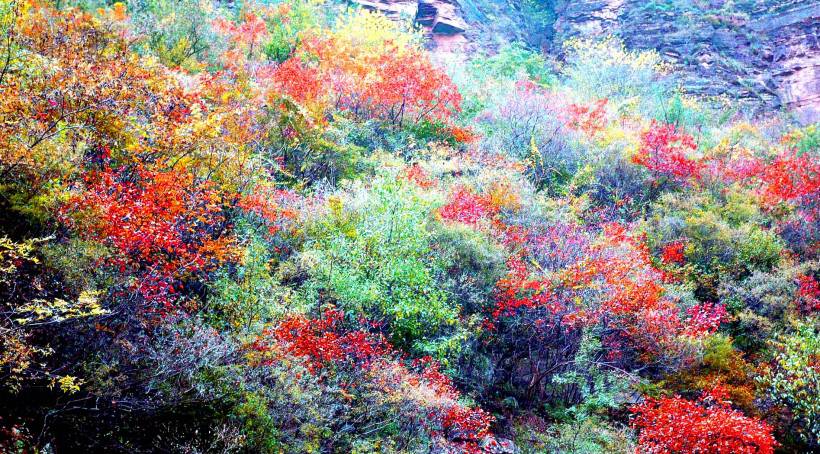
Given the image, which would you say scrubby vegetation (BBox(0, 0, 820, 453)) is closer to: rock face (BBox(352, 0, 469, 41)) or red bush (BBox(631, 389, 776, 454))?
red bush (BBox(631, 389, 776, 454))

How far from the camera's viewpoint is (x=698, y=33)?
4231cm

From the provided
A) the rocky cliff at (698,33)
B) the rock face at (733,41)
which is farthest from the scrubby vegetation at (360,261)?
the rocky cliff at (698,33)

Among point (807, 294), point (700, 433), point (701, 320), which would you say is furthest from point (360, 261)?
point (807, 294)

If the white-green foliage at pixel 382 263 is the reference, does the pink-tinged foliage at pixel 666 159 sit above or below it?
above

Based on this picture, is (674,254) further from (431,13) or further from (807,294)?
(431,13)

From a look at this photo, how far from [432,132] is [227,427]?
17165 millimetres

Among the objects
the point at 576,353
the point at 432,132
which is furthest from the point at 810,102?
the point at 576,353

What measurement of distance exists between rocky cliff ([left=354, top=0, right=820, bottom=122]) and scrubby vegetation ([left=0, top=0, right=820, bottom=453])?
15603 mm

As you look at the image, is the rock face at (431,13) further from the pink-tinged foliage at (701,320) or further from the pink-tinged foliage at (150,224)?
the pink-tinged foliage at (150,224)

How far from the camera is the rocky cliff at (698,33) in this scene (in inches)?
1508

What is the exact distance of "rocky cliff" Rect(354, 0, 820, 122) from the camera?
3831 centimetres

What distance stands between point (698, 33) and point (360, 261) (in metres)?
43.8

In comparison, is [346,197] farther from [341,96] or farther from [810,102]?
[810,102]

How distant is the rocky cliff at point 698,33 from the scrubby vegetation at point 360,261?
15603 mm
